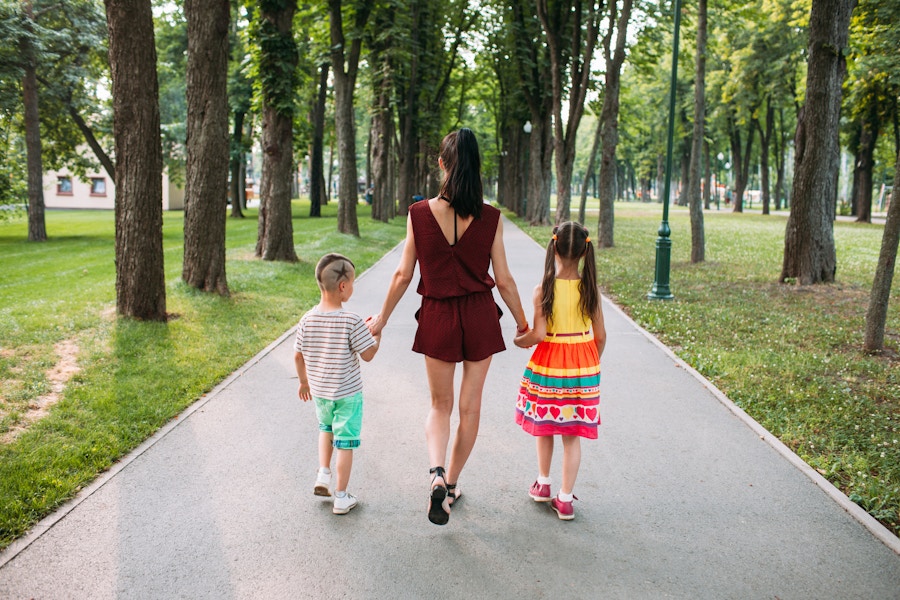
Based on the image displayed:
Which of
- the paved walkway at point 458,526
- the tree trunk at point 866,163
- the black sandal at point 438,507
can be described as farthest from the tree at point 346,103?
the tree trunk at point 866,163

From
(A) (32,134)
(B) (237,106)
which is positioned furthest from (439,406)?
(B) (237,106)

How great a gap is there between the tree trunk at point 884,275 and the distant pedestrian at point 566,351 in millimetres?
4894

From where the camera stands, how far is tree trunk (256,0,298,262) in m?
14.6

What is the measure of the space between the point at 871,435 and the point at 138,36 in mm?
8507

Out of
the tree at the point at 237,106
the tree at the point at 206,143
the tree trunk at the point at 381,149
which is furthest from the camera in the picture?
the tree at the point at 237,106

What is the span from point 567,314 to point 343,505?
64.1 inches

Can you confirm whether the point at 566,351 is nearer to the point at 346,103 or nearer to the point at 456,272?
the point at 456,272

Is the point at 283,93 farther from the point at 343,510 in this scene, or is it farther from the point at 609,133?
the point at 343,510

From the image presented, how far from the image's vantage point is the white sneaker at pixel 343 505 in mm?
4070

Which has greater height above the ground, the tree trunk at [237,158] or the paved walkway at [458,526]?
the tree trunk at [237,158]

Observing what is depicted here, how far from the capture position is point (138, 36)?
8594mm

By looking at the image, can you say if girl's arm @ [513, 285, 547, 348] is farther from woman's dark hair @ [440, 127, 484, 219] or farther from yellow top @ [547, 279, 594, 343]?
woman's dark hair @ [440, 127, 484, 219]

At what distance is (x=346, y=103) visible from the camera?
71.4ft

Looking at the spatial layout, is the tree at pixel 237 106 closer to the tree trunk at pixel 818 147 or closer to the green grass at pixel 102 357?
the green grass at pixel 102 357
